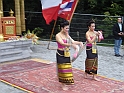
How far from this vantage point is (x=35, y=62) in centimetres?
861

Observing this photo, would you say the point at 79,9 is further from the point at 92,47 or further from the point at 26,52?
the point at 92,47

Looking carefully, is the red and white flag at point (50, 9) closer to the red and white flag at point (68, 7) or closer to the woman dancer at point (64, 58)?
the red and white flag at point (68, 7)

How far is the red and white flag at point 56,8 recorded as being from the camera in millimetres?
9875

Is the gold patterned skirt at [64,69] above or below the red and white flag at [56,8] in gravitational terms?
below

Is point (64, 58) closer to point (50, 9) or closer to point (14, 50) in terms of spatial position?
point (14, 50)

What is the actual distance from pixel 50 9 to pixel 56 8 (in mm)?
238

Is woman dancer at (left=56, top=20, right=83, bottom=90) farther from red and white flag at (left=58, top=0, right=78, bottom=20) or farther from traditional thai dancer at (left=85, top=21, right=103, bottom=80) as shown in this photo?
red and white flag at (left=58, top=0, right=78, bottom=20)

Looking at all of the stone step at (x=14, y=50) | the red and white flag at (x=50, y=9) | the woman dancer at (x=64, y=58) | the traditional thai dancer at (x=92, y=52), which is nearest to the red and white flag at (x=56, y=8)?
the red and white flag at (x=50, y=9)

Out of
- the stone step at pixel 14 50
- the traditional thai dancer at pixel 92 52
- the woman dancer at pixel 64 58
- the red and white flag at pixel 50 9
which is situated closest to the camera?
the woman dancer at pixel 64 58

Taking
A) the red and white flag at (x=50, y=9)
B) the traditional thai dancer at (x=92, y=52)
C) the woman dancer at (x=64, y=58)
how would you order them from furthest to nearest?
the red and white flag at (x=50, y=9) < the traditional thai dancer at (x=92, y=52) < the woman dancer at (x=64, y=58)

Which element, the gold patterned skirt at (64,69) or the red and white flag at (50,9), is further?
the red and white flag at (50,9)

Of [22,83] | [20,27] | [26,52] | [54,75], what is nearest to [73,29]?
[20,27]

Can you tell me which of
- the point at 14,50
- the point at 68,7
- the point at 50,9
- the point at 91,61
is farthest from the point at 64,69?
the point at 68,7

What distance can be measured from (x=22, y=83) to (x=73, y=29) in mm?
7760
